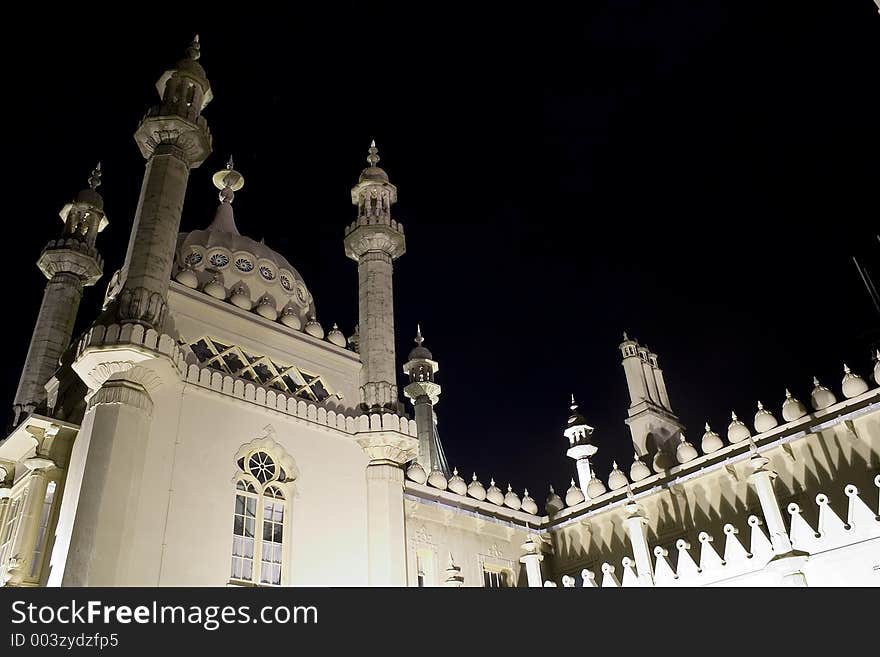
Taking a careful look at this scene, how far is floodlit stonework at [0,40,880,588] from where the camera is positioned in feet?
42.6

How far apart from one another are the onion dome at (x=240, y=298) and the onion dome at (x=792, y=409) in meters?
13.0

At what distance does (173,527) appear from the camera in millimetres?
12820

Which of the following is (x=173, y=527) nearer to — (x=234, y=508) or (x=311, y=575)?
(x=234, y=508)

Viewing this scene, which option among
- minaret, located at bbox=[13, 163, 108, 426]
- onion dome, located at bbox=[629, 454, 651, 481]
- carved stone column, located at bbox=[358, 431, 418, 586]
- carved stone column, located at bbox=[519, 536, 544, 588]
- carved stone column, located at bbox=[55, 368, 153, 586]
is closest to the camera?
carved stone column, located at bbox=[55, 368, 153, 586]

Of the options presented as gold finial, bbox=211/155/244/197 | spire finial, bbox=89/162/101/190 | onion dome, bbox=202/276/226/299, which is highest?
gold finial, bbox=211/155/244/197

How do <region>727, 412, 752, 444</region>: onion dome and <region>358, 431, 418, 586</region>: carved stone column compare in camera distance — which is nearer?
<region>358, 431, 418, 586</region>: carved stone column

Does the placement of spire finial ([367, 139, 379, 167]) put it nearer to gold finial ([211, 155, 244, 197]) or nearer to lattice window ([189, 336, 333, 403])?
gold finial ([211, 155, 244, 197])

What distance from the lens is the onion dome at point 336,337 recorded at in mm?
18188

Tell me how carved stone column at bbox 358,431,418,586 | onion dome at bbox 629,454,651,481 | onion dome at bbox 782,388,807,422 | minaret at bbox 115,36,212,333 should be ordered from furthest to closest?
onion dome at bbox 629,454,651,481, onion dome at bbox 782,388,807,422, carved stone column at bbox 358,431,418,586, minaret at bbox 115,36,212,333

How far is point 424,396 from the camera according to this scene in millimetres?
27844

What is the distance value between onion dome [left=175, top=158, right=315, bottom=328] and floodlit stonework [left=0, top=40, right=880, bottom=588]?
0.07 metres

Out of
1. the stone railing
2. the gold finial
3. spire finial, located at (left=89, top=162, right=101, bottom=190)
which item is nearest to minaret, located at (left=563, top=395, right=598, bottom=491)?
the stone railing

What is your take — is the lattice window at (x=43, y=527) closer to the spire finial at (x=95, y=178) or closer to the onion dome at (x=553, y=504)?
the spire finial at (x=95, y=178)
